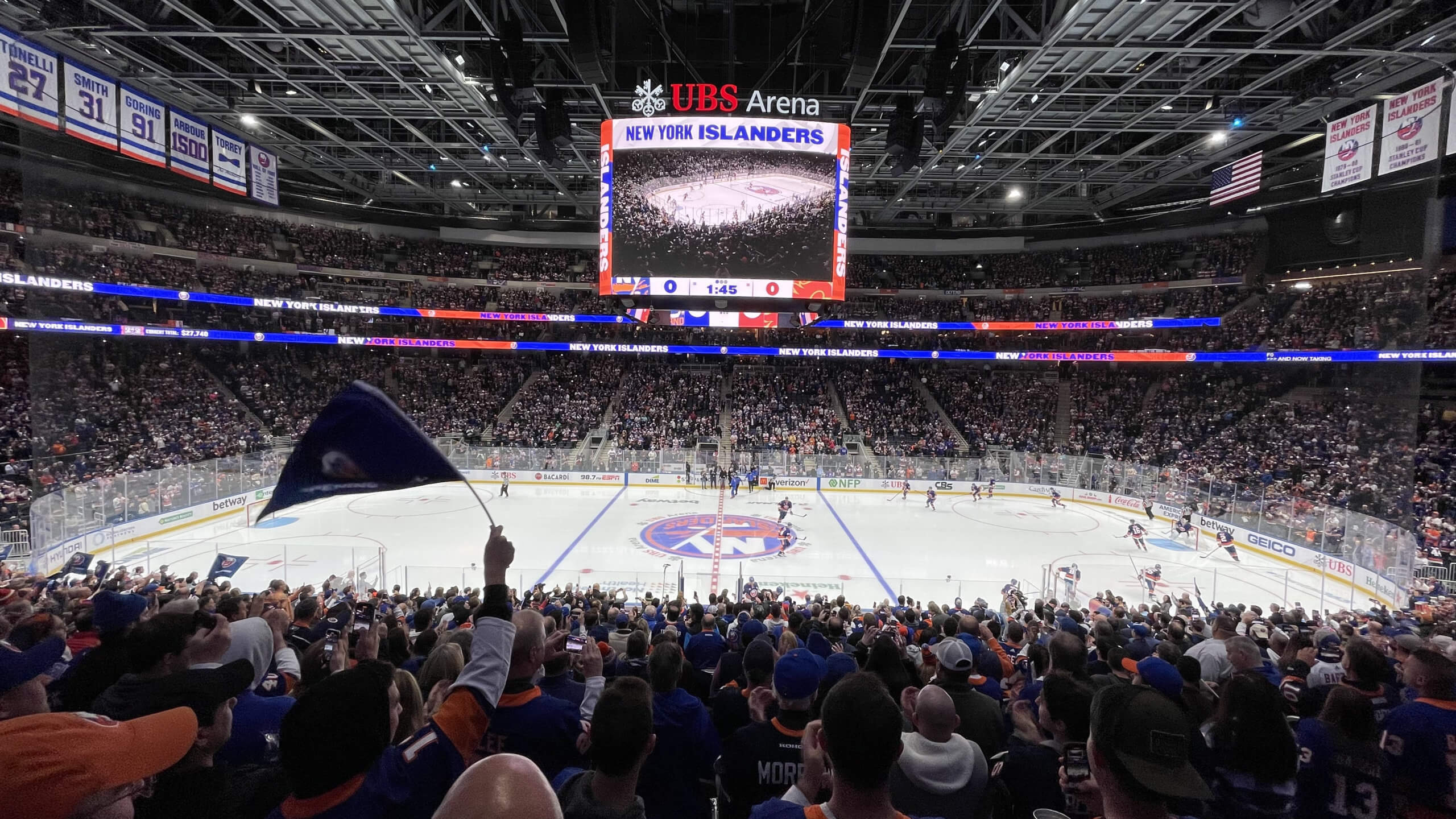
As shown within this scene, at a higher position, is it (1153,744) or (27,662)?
(1153,744)

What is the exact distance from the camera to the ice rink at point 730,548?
53.7 feet

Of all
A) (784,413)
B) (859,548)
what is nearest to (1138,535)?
(859,548)

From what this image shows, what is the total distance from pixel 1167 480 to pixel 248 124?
121 feet

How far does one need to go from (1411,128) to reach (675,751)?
20502mm

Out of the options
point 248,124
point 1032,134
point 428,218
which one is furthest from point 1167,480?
point 428,218

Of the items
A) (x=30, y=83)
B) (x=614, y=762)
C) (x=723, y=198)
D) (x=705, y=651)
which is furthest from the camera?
(x=723, y=198)

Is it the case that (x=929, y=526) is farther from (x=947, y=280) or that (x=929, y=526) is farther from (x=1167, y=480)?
(x=947, y=280)

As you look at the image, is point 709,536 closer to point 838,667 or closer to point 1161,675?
point 838,667

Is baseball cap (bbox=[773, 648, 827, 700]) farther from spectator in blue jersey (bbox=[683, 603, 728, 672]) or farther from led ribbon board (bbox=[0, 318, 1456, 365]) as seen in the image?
led ribbon board (bbox=[0, 318, 1456, 365])

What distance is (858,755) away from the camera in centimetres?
182

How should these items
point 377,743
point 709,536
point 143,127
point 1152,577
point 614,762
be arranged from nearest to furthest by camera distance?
point 377,743
point 614,762
point 143,127
point 1152,577
point 709,536

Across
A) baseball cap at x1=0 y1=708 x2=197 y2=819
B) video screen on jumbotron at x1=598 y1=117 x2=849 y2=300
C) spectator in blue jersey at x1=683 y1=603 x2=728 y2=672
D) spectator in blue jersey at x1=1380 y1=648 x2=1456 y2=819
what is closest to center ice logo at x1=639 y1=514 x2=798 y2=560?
video screen on jumbotron at x1=598 y1=117 x2=849 y2=300

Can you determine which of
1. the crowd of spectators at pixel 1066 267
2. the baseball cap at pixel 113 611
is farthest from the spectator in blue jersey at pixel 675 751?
the crowd of spectators at pixel 1066 267

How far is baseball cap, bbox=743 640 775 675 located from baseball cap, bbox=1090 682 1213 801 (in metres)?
2.21
